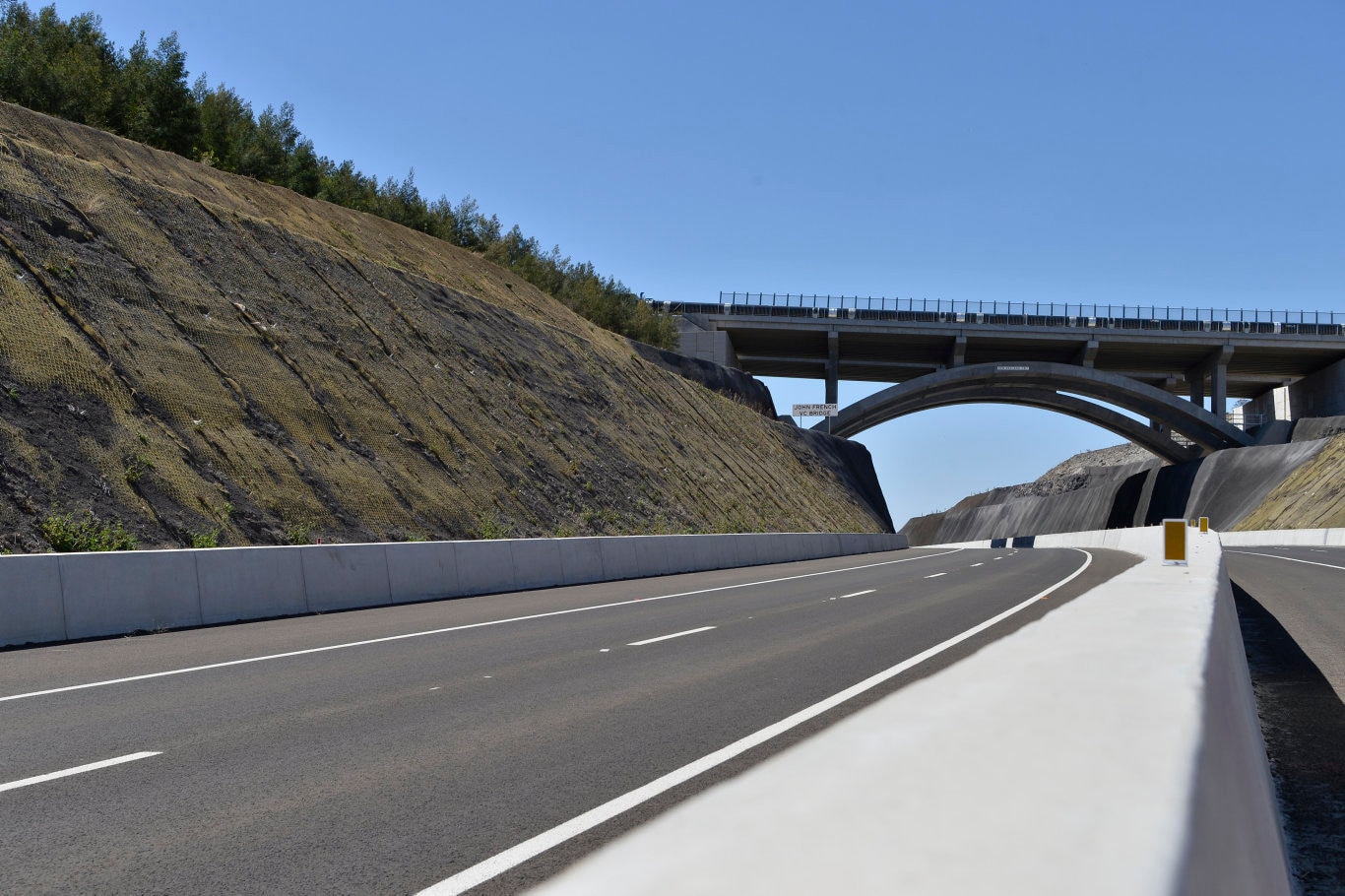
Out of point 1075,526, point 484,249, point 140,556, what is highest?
point 484,249

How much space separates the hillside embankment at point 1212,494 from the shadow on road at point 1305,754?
2023 inches

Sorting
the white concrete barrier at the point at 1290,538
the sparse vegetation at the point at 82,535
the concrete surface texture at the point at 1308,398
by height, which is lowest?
the white concrete barrier at the point at 1290,538

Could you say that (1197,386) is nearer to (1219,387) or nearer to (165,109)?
(1219,387)

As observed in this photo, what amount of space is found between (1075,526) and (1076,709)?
98.0 metres

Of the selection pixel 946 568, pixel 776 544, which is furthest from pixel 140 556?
pixel 776 544

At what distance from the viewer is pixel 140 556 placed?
1366cm

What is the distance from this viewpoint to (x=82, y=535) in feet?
57.9

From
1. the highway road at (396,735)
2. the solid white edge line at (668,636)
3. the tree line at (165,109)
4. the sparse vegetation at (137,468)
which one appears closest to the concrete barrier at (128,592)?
the highway road at (396,735)

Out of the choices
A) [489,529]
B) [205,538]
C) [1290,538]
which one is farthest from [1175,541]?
[1290,538]

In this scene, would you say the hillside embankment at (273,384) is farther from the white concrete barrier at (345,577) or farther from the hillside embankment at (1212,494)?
the hillside embankment at (1212,494)

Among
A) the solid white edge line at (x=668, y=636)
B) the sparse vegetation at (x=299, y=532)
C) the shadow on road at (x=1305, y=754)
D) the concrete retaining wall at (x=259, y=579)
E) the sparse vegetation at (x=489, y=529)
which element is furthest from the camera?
the sparse vegetation at (x=489, y=529)

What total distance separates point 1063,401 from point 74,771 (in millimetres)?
97922

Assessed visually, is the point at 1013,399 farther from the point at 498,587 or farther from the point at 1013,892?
the point at 1013,892

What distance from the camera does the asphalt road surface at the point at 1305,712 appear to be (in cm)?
475
